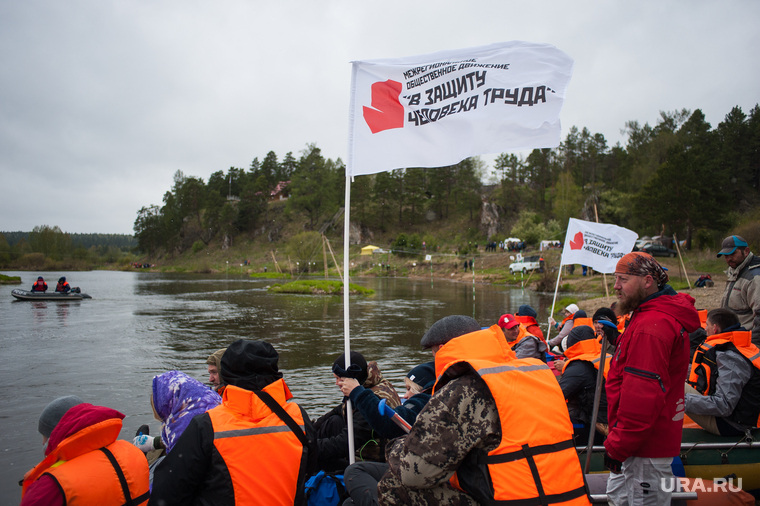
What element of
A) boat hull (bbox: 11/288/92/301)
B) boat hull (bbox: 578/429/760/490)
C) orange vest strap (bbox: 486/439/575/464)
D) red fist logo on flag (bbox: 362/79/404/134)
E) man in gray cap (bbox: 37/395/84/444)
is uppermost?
red fist logo on flag (bbox: 362/79/404/134)

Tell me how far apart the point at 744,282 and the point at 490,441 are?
6.00 metres

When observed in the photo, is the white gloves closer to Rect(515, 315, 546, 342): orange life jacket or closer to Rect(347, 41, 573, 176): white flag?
Rect(347, 41, 573, 176): white flag

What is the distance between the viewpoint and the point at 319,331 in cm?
1941

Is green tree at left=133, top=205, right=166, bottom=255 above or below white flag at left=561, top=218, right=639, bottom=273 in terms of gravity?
above

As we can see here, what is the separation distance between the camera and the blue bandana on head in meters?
4.01

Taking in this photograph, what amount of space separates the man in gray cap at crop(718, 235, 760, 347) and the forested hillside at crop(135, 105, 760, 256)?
121ft

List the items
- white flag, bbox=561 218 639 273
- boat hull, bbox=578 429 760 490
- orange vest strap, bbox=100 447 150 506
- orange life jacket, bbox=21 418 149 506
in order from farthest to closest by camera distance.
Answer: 1. white flag, bbox=561 218 639 273
2. boat hull, bbox=578 429 760 490
3. orange vest strap, bbox=100 447 150 506
4. orange life jacket, bbox=21 418 149 506

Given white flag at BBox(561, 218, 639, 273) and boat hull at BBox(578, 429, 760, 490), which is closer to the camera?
boat hull at BBox(578, 429, 760, 490)

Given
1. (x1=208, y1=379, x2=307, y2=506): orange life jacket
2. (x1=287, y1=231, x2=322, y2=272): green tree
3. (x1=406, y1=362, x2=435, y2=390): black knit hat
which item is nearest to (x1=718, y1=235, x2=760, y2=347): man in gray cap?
(x1=406, y1=362, x2=435, y2=390): black knit hat

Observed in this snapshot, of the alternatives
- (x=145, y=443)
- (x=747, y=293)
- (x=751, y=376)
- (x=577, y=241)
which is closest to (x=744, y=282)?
(x=747, y=293)

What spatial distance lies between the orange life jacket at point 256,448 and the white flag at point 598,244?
1037 centimetres

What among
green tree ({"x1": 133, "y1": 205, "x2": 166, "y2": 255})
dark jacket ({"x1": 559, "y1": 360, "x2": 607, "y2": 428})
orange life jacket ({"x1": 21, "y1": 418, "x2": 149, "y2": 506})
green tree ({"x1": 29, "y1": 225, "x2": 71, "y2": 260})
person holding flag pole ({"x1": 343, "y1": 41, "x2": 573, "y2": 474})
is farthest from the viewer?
green tree ({"x1": 133, "y1": 205, "x2": 166, "y2": 255})

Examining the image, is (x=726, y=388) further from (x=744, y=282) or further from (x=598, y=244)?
(x=598, y=244)

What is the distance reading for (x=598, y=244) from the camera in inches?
463
